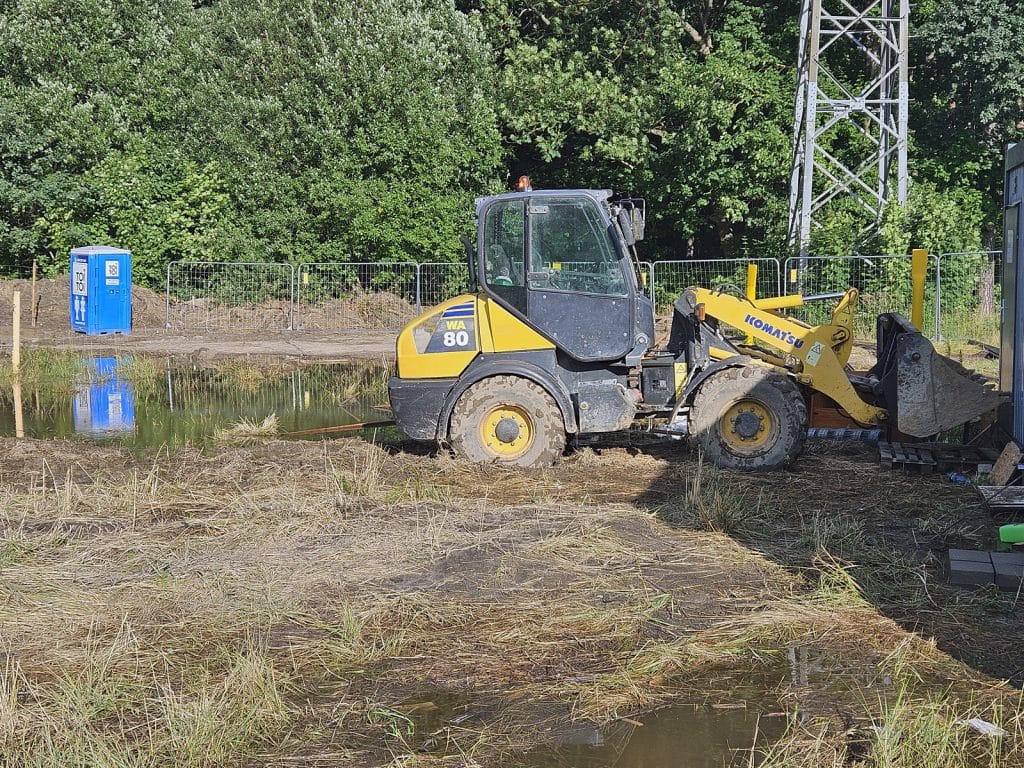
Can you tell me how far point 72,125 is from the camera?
28.5 meters

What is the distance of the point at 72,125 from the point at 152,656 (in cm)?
2517

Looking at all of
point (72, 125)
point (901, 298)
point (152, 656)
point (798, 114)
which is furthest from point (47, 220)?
point (152, 656)

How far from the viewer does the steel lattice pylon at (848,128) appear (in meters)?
22.3

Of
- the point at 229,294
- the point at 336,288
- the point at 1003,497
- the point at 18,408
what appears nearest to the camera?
the point at 1003,497

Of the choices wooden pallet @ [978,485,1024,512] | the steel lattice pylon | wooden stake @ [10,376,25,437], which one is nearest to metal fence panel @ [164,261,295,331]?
wooden stake @ [10,376,25,437]

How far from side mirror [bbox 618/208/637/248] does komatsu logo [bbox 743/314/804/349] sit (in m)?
1.40

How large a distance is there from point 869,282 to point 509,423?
12974 mm

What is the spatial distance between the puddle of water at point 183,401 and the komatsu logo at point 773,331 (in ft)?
17.0

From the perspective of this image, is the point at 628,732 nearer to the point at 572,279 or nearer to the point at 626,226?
the point at 572,279

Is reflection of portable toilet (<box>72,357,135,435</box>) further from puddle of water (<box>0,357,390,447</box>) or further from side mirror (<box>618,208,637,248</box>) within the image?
side mirror (<box>618,208,637,248</box>)

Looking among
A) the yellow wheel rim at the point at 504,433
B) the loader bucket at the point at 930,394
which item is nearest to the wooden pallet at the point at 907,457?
the loader bucket at the point at 930,394

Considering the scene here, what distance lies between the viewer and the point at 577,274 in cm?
1109

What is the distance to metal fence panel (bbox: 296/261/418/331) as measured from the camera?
27.2 meters

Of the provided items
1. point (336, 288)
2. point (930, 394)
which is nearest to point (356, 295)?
point (336, 288)
